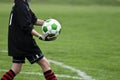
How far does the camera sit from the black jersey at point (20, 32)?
324 inches

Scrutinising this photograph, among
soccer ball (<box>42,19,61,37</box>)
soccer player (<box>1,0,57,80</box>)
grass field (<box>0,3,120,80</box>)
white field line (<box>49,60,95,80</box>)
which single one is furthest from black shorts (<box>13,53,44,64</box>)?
white field line (<box>49,60,95,80</box>)

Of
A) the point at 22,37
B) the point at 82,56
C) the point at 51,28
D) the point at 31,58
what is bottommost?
the point at 82,56

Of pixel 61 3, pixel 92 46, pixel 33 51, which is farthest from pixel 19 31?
pixel 61 3

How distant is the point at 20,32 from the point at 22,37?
10 centimetres

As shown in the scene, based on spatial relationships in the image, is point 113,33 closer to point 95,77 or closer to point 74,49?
point 74,49

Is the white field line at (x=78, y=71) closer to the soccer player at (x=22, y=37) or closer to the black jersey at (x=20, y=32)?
the soccer player at (x=22, y=37)

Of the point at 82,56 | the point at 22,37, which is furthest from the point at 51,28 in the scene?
the point at 82,56

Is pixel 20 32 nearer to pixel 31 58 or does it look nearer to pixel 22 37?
pixel 22 37

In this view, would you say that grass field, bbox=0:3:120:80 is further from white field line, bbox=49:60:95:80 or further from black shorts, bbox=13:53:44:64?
black shorts, bbox=13:53:44:64

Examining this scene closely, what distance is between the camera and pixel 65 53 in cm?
1503

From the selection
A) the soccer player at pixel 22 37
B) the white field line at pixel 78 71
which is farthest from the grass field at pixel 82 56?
the soccer player at pixel 22 37

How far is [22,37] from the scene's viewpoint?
842 centimetres

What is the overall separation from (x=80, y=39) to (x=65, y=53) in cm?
503

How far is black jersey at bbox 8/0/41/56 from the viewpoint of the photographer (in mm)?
8234
